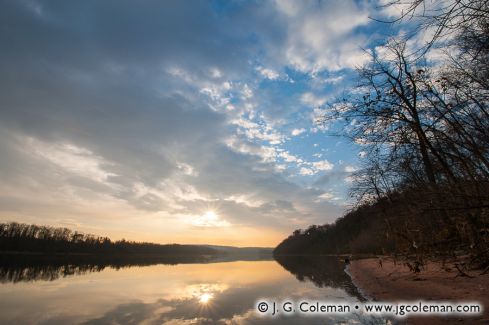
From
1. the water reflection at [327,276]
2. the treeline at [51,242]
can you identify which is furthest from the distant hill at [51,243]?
the water reflection at [327,276]

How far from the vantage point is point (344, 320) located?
1198 centimetres

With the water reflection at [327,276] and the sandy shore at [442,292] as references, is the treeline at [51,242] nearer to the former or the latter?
the water reflection at [327,276]

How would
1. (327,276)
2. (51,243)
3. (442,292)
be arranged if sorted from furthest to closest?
→ 1. (51,243)
2. (327,276)
3. (442,292)

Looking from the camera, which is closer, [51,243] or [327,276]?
[327,276]

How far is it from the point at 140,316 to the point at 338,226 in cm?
14825

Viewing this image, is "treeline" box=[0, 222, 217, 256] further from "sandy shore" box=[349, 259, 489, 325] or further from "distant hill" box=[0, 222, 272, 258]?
"sandy shore" box=[349, 259, 489, 325]

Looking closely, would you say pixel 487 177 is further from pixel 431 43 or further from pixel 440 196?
pixel 431 43

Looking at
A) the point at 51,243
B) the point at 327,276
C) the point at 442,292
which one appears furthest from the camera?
the point at 51,243

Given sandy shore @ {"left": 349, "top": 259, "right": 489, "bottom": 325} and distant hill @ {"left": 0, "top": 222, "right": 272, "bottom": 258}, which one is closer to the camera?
sandy shore @ {"left": 349, "top": 259, "right": 489, "bottom": 325}

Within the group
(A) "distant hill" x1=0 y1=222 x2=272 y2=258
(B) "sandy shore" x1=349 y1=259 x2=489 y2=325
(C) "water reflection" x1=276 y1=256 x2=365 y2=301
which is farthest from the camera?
(A) "distant hill" x1=0 y1=222 x2=272 y2=258

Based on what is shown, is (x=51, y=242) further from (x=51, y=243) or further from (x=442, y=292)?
(x=442, y=292)

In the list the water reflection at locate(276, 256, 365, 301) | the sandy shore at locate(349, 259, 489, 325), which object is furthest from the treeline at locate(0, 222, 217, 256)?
the sandy shore at locate(349, 259, 489, 325)

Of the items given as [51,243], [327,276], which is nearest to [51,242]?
[51,243]

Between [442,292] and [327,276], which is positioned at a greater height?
[442,292]
